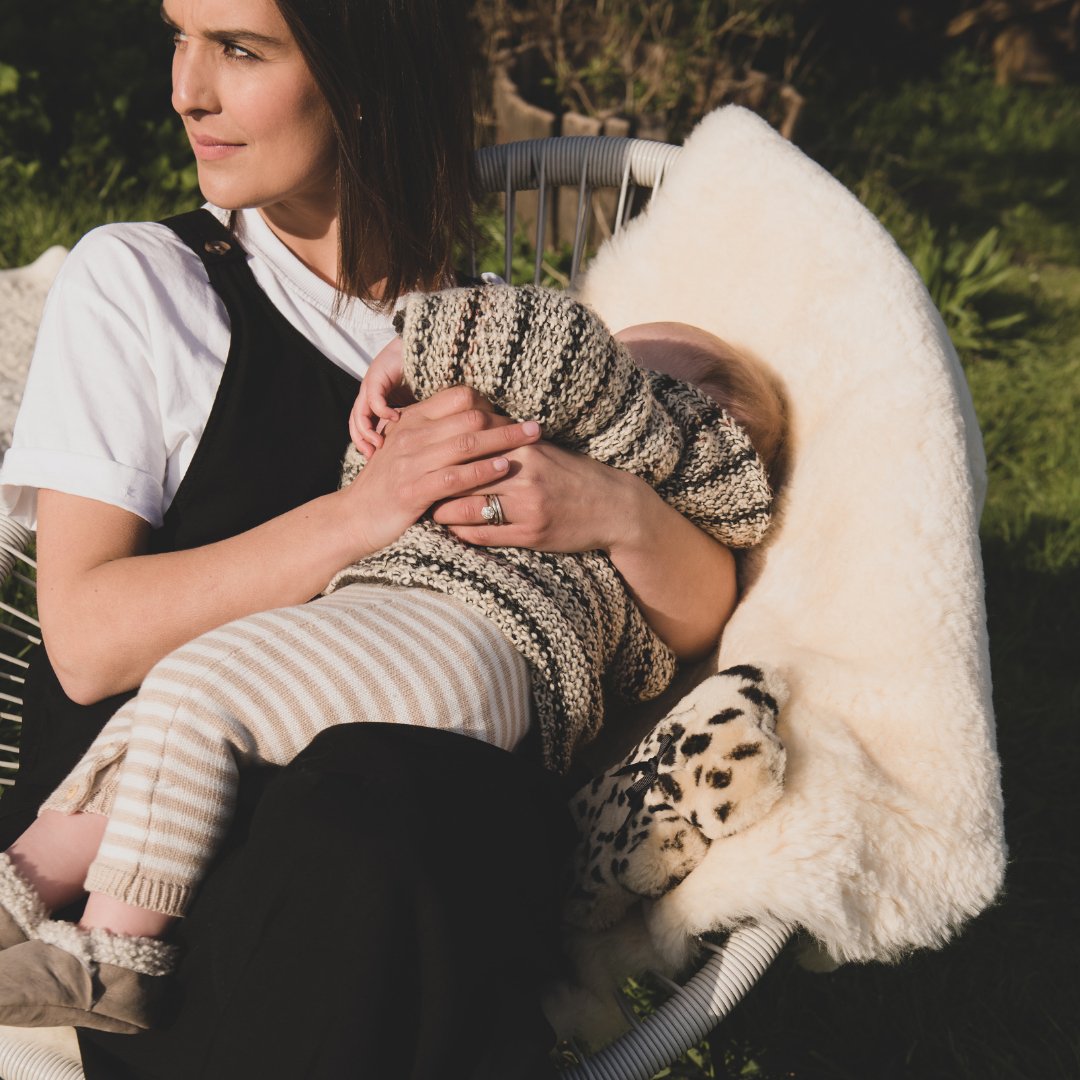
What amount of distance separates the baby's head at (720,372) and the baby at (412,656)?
4cm

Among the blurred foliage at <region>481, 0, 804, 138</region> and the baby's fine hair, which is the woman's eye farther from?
the blurred foliage at <region>481, 0, 804, 138</region>

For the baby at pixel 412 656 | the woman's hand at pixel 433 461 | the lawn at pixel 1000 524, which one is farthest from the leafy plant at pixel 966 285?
the woman's hand at pixel 433 461

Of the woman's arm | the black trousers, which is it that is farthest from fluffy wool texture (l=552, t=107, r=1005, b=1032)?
the woman's arm

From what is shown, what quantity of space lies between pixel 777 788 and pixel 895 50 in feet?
20.8

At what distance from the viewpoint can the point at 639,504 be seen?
1.67 meters

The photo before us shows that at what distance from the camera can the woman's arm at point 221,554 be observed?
1.54 meters

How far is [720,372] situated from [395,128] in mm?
656

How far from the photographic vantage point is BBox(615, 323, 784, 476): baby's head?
6.20 ft

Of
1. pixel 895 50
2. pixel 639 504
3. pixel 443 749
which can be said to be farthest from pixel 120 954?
pixel 895 50

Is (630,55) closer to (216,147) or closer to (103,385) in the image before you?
(216,147)

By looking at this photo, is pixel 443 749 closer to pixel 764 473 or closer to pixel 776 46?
pixel 764 473

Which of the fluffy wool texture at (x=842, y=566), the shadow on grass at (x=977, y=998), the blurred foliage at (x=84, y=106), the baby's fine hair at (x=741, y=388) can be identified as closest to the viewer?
the fluffy wool texture at (x=842, y=566)

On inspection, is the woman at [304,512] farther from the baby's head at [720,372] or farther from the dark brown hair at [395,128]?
the baby's head at [720,372]

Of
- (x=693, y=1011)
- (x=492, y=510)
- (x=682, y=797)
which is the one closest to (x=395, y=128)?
(x=492, y=510)
